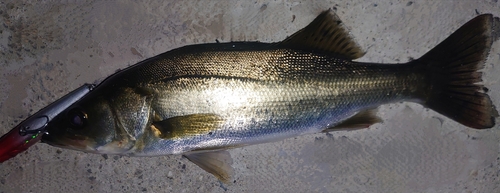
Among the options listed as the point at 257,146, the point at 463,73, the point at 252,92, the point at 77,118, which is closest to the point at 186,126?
the point at 252,92

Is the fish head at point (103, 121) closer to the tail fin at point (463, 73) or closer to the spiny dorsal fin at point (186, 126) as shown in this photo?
the spiny dorsal fin at point (186, 126)

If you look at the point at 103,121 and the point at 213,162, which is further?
the point at 213,162

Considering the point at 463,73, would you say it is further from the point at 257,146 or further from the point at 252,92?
the point at 257,146

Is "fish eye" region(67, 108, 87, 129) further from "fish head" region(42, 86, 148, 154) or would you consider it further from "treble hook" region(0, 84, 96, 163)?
"treble hook" region(0, 84, 96, 163)

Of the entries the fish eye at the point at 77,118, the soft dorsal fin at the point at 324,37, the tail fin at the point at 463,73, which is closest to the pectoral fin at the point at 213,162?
the fish eye at the point at 77,118

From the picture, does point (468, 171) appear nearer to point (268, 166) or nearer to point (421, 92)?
point (421, 92)

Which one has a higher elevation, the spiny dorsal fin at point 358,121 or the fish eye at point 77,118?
the fish eye at point 77,118

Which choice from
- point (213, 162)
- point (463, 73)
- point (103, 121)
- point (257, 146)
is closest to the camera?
point (103, 121)
